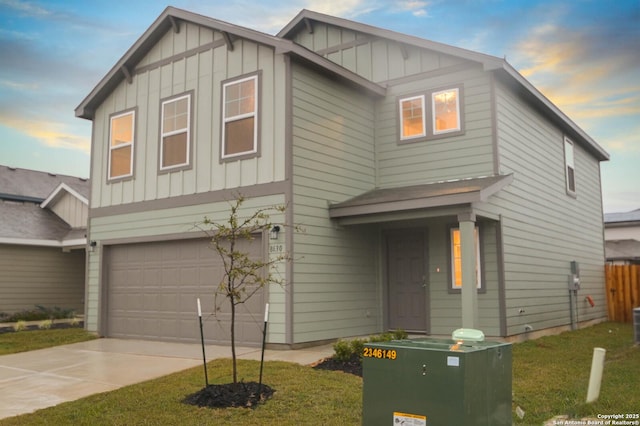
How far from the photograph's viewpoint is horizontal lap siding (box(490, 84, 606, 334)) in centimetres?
1179

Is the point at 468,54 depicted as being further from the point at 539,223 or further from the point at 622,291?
the point at 622,291

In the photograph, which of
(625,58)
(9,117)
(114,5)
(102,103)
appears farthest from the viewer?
(9,117)

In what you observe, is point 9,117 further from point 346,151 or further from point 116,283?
point 346,151

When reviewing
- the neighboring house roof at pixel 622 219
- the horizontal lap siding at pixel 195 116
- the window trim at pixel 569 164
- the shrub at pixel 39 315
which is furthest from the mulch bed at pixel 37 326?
the neighboring house roof at pixel 622 219

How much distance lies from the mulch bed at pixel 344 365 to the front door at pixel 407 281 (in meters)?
3.77

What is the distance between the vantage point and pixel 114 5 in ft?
58.6

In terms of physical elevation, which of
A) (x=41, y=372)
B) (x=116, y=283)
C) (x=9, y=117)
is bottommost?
(x=41, y=372)

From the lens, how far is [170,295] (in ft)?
40.5

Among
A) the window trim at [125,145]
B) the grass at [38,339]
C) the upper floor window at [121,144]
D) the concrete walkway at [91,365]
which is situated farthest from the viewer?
the upper floor window at [121,144]

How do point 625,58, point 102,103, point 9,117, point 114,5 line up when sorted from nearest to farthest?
1. point 102,103
2. point 625,58
3. point 114,5
4. point 9,117

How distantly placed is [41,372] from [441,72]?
359 inches

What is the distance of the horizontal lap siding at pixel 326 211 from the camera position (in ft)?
35.1

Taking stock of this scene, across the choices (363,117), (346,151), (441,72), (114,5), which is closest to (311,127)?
(346,151)

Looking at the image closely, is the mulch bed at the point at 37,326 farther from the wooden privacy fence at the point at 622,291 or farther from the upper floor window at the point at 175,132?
the wooden privacy fence at the point at 622,291
